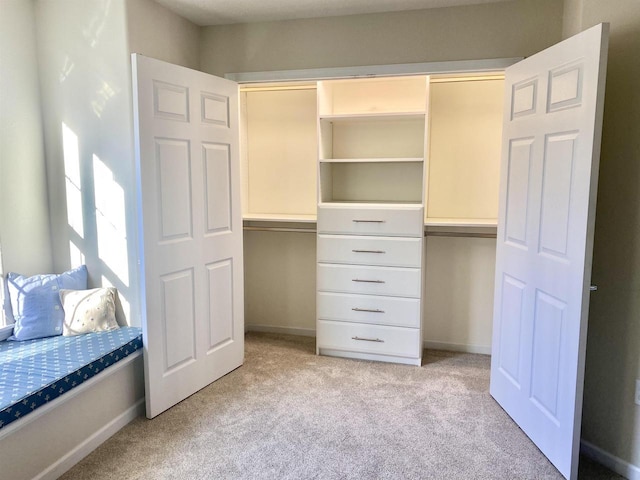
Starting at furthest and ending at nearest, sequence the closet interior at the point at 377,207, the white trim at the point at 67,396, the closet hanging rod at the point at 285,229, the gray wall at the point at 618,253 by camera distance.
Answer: the closet hanging rod at the point at 285,229 → the closet interior at the point at 377,207 → the gray wall at the point at 618,253 → the white trim at the point at 67,396

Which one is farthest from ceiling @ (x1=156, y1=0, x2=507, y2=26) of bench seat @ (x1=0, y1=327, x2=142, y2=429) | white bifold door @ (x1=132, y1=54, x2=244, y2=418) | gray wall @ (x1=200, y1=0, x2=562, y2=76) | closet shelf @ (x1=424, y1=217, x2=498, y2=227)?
bench seat @ (x1=0, y1=327, x2=142, y2=429)

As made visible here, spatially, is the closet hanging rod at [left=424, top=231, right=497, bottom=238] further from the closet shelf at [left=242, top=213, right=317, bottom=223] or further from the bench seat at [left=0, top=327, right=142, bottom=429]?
the bench seat at [left=0, top=327, right=142, bottom=429]

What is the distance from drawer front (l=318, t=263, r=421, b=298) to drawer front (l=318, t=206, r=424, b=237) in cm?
26

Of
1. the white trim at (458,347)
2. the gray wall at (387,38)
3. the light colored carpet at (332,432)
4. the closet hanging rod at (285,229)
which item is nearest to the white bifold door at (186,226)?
the light colored carpet at (332,432)

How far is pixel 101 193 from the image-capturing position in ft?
9.28

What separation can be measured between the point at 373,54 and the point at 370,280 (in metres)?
1.54

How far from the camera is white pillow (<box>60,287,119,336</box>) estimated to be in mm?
2697

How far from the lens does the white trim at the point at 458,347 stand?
3643 millimetres

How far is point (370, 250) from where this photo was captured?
3.34 metres

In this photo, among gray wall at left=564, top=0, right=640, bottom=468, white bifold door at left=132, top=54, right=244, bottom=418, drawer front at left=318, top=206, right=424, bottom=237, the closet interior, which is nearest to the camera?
gray wall at left=564, top=0, right=640, bottom=468

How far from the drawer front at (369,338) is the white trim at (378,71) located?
1747 millimetres

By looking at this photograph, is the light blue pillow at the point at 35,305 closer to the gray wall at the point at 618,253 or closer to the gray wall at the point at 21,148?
the gray wall at the point at 21,148

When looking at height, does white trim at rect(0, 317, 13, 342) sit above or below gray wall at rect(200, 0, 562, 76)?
below

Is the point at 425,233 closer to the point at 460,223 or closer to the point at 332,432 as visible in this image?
the point at 460,223
